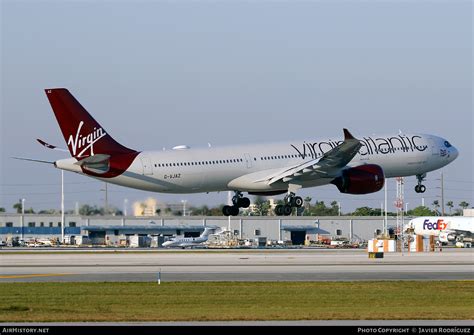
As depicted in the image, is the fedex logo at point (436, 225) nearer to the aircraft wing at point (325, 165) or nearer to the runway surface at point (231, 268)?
the aircraft wing at point (325, 165)

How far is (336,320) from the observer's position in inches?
1248

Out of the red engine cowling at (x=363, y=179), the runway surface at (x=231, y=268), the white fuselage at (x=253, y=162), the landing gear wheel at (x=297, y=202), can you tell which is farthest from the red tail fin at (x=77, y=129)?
the red engine cowling at (x=363, y=179)

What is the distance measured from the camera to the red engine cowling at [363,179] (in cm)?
7688

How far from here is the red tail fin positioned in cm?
7019

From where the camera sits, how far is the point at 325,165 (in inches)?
3029

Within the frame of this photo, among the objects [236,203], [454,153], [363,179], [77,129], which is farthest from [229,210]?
[454,153]

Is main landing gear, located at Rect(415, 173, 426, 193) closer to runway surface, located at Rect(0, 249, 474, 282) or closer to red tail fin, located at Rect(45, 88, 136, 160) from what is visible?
A: runway surface, located at Rect(0, 249, 474, 282)

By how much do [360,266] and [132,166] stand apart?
1928 centimetres

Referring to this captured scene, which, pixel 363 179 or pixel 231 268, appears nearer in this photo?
pixel 231 268

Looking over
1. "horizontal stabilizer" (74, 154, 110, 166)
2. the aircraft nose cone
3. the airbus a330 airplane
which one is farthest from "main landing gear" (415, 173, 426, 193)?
"horizontal stabilizer" (74, 154, 110, 166)

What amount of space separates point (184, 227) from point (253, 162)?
220 feet

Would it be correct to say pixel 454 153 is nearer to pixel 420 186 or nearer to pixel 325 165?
pixel 420 186

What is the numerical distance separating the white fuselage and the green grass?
984 inches
